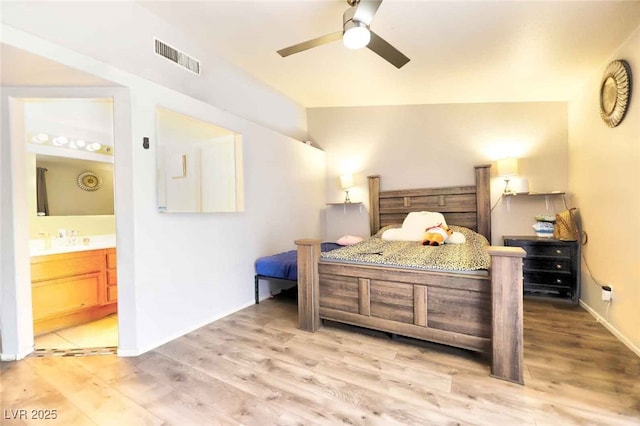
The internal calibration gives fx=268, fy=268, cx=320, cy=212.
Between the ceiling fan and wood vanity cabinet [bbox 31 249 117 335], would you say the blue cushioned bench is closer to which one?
wood vanity cabinet [bbox 31 249 117 335]

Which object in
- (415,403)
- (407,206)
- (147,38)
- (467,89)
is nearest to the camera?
(415,403)

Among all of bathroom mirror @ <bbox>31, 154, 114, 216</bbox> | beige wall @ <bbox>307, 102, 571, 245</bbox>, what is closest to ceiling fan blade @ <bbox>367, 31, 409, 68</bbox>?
beige wall @ <bbox>307, 102, 571, 245</bbox>

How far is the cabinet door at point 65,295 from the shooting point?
2.40 metres

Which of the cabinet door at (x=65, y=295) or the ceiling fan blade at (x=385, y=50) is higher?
the ceiling fan blade at (x=385, y=50)

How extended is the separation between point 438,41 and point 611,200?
6.51ft

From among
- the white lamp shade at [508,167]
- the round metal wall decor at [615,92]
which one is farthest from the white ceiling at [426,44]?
the white lamp shade at [508,167]

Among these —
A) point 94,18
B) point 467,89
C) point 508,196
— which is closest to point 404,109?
point 467,89

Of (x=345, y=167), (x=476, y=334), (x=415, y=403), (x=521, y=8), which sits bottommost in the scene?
(x=415, y=403)

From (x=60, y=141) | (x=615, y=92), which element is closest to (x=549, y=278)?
(x=615, y=92)

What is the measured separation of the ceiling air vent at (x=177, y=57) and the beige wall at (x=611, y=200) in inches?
141

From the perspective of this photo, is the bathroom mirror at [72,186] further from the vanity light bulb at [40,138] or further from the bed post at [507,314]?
the bed post at [507,314]

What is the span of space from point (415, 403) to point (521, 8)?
2.65m

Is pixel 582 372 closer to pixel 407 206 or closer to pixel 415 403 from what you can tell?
pixel 415 403

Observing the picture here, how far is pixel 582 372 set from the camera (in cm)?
167
